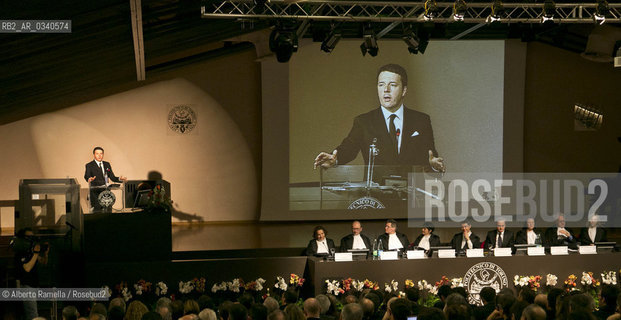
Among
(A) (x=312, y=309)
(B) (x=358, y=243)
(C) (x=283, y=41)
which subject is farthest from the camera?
(C) (x=283, y=41)

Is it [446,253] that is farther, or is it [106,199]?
[106,199]

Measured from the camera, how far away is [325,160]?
12078 mm

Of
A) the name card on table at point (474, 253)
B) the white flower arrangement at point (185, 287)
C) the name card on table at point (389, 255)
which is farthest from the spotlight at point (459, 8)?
the white flower arrangement at point (185, 287)

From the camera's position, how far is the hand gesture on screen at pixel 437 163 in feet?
40.2

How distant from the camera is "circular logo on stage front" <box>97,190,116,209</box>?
754cm

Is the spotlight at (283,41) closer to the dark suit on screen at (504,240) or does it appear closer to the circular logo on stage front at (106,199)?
the circular logo on stage front at (106,199)

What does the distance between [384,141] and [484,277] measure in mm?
5265

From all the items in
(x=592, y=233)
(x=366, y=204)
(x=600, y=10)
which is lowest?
(x=592, y=233)

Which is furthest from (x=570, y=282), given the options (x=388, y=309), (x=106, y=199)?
(x=106, y=199)

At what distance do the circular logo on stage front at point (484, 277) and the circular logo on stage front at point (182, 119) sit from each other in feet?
21.5

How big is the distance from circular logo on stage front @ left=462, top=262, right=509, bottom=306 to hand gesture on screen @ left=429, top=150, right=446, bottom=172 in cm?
520

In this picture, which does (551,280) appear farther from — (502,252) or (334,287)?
(334,287)

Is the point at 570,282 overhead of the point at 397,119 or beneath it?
beneath

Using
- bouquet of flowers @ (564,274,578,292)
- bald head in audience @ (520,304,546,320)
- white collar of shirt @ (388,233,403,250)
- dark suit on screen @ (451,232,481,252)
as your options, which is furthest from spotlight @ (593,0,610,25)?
bald head in audience @ (520,304,546,320)
